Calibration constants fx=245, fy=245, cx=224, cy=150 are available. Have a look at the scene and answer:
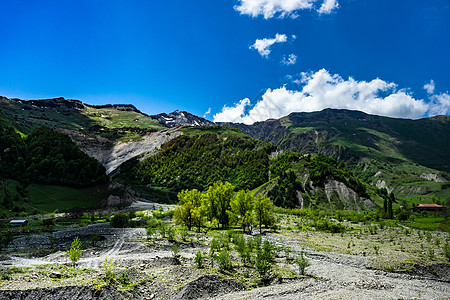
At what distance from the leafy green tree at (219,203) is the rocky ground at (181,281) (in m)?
A: 29.5

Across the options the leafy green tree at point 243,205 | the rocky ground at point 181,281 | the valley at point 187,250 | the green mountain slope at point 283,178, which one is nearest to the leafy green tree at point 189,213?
the valley at point 187,250

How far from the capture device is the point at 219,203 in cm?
6244

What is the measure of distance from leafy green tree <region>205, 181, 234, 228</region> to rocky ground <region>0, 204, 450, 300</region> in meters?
29.5

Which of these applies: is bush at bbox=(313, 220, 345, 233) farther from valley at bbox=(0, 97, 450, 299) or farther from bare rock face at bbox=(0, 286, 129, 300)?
bare rock face at bbox=(0, 286, 129, 300)

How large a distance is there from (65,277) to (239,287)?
14996 mm

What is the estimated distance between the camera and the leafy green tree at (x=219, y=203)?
6228 centimetres

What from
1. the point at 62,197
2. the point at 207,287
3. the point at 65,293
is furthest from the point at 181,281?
the point at 62,197

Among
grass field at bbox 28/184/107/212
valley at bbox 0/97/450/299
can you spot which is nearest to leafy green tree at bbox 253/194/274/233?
valley at bbox 0/97/450/299

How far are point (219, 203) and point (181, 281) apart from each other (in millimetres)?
40351

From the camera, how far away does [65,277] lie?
20.7m

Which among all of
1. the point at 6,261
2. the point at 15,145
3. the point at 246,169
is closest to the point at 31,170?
the point at 15,145

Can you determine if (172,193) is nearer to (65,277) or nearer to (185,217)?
(185,217)

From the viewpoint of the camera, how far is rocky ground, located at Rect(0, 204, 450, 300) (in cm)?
1817

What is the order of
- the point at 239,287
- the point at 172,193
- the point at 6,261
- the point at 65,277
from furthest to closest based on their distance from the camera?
the point at 172,193
the point at 6,261
the point at 239,287
the point at 65,277
